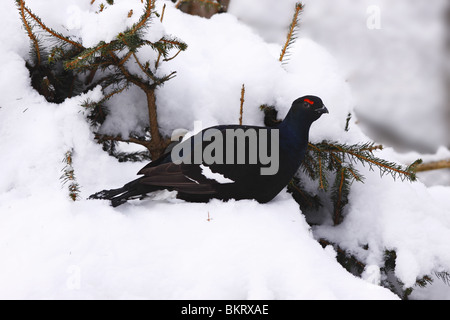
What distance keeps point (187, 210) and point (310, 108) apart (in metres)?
0.83

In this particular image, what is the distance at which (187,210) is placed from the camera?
6.79ft

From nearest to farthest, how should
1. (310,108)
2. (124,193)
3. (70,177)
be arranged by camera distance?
(70,177) → (124,193) → (310,108)

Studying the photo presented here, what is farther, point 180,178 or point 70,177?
point 180,178

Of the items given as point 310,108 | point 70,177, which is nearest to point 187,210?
point 70,177

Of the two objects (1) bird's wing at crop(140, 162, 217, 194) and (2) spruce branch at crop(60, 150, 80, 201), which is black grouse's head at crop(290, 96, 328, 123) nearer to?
(1) bird's wing at crop(140, 162, 217, 194)

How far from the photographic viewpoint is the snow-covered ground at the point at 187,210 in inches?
61.0

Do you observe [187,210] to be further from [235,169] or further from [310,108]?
[310,108]

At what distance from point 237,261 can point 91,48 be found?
1.17 metres

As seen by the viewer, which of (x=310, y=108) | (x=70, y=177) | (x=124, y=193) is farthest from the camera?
(x=310, y=108)

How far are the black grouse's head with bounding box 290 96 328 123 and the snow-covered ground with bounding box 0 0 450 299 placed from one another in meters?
0.19

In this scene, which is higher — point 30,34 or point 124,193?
point 30,34

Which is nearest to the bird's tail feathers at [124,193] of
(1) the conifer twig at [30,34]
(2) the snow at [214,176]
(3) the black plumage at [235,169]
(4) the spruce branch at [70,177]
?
(3) the black plumage at [235,169]

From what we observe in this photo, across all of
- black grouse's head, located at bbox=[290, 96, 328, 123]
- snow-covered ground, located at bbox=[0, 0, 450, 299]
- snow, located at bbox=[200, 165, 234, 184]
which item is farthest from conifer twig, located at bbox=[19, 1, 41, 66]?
black grouse's head, located at bbox=[290, 96, 328, 123]

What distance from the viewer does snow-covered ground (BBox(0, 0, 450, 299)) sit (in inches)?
61.0
